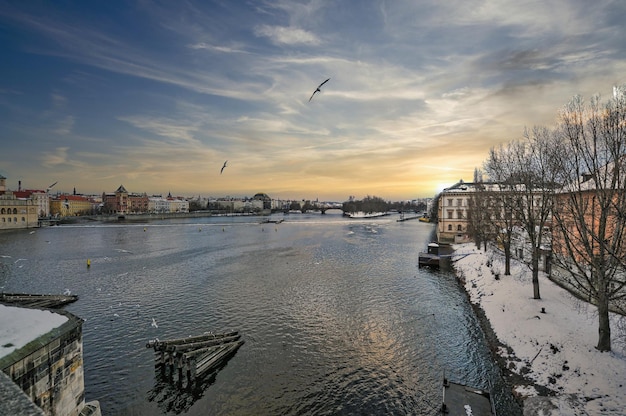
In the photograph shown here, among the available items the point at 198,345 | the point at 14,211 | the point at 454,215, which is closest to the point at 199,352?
the point at 198,345

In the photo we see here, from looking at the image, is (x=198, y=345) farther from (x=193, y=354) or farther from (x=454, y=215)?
(x=454, y=215)

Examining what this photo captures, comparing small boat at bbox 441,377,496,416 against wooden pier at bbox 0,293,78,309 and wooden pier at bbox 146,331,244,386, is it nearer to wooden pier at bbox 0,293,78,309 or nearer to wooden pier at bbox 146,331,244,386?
wooden pier at bbox 146,331,244,386

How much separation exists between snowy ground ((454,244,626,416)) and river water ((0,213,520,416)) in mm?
1443

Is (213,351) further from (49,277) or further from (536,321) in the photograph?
(49,277)

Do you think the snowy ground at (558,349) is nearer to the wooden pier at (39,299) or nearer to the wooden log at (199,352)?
the wooden log at (199,352)

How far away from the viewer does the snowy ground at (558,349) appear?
40.1 feet

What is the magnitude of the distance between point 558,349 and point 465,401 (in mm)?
6388

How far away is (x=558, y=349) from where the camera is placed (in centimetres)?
1558

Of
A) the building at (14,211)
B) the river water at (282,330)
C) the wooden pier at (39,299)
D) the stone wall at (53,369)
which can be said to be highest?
the building at (14,211)

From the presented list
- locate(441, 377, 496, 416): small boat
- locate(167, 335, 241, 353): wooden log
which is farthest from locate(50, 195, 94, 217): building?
locate(441, 377, 496, 416): small boat

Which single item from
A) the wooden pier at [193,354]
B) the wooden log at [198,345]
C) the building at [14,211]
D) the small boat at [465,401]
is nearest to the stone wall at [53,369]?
the wooden pier at [193,354]

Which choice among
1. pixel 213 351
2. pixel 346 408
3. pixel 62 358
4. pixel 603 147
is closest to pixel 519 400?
pixel 346 408

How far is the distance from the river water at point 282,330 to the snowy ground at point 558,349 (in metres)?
1.44

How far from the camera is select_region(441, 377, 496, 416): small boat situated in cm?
1222
